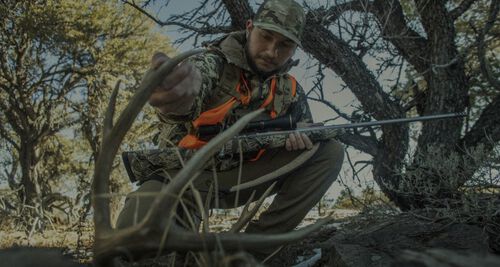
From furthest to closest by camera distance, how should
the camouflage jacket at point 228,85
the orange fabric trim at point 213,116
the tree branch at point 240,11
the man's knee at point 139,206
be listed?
1. the tree branch at point 240,11
2. the camouflage jacket at point 228,85
3. the orange fabric trim at point 213,116
4. the man's knee at point 139,206

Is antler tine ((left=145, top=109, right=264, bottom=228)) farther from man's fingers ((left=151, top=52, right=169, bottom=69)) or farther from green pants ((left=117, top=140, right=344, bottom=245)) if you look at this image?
green pants ((left=117, top=140, right=344, bottom=245))

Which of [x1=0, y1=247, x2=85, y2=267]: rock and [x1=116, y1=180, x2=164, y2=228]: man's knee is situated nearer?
[x1=0, y1=247, x2=85, y2=267]: rock

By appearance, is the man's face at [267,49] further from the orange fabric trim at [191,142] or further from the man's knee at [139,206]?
the man's knee at [139,206]

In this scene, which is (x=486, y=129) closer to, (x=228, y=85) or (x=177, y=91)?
(x=228, y=85)

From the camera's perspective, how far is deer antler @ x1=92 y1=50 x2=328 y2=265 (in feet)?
5.13

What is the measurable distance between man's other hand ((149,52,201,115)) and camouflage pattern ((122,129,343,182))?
1188mm

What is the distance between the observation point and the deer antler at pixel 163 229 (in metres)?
1.56

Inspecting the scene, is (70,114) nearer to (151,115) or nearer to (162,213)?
(151,115)

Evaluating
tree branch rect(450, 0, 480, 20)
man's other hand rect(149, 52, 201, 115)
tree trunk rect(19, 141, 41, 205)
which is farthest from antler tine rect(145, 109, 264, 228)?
tree trunk rect(19, 141, 41, 205)

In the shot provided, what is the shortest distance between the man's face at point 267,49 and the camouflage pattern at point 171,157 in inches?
21.3

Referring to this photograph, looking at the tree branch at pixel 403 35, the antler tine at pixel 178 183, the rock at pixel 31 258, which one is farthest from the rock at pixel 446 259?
the tree branch at pixel 403 35

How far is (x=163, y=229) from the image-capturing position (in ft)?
5.26

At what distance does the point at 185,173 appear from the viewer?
1.55 meters

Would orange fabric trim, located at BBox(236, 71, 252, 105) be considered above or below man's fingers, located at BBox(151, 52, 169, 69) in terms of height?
above
